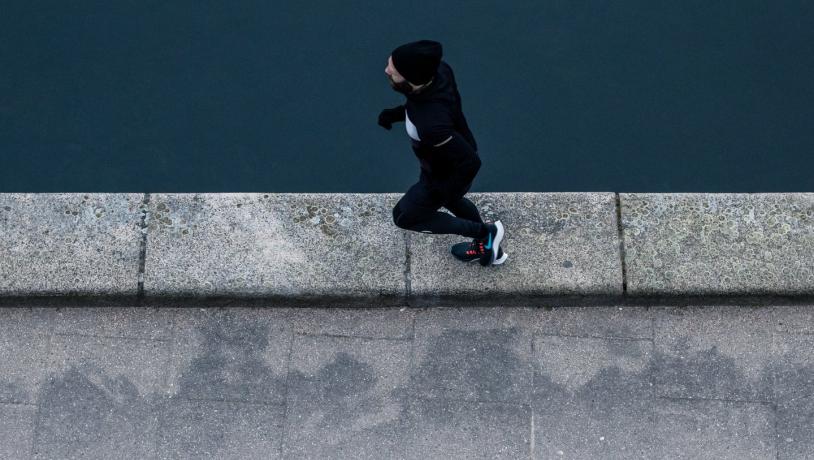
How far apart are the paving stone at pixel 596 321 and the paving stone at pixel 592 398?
0.05 metres

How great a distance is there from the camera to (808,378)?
5.34 meters

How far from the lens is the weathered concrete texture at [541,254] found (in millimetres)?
5328

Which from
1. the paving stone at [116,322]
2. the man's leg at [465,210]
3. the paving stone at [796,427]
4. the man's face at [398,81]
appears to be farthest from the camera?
the paving stone at [116,322]

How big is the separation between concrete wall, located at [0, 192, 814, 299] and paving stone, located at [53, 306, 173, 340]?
0.20 metres

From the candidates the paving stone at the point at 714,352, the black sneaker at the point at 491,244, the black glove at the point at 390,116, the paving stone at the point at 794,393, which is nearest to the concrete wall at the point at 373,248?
the black sneaker at the point at 491,244

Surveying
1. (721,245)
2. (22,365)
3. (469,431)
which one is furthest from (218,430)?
(721,245)

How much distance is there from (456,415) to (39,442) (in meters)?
2.32

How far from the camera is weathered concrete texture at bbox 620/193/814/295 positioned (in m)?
5.30

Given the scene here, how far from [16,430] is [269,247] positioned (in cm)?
173

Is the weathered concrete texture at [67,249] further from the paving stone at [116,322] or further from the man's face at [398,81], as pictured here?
the man's face at [398,81]

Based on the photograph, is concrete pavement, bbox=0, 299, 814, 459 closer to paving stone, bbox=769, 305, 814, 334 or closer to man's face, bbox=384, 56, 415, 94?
paving stone, bbox=769, 305, 814, 334

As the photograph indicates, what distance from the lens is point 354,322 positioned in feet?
18.0

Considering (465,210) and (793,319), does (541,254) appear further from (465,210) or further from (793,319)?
(793,319)

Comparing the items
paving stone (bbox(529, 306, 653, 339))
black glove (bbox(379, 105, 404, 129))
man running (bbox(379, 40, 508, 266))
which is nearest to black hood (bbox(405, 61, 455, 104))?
man running (bbox(379, 40, 508, 266))
